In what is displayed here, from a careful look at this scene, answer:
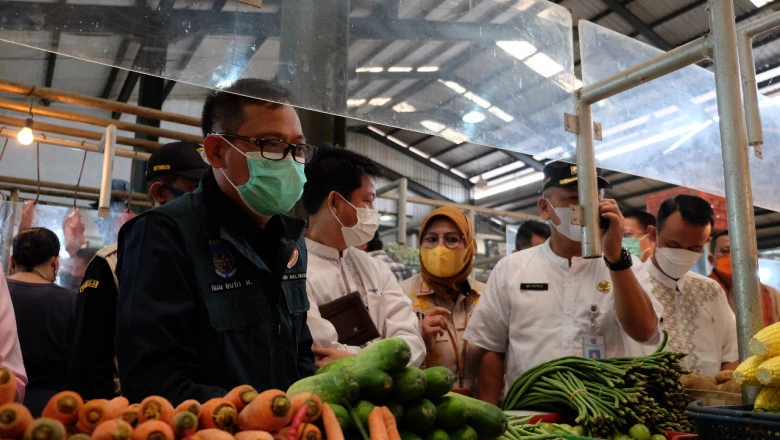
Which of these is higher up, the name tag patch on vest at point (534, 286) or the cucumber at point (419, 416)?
the name tag patch on vest at point (534, 286)

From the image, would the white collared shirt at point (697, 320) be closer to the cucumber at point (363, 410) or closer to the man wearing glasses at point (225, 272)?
the man wearing glasses at point (225, 272)

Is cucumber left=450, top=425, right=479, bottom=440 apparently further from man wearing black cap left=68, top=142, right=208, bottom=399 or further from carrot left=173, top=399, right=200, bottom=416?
man wearing black cap left=68, top=142, right=208, bottom=399

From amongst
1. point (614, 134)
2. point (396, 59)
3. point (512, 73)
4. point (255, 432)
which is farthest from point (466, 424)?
point (614, 134)

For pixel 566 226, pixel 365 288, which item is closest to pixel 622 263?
pixel 566 226

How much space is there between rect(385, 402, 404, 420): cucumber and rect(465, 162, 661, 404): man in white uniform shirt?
4.74 ft

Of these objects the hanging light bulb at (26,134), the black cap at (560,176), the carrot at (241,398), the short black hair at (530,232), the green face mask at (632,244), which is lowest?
the carrot at (241,398)

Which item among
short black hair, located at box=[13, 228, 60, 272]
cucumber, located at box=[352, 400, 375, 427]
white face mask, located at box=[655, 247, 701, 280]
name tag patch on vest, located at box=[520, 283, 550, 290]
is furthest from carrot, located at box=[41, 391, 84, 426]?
white face mask, located at box=[655, 247, 701, 280]

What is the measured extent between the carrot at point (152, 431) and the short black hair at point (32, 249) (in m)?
2.89

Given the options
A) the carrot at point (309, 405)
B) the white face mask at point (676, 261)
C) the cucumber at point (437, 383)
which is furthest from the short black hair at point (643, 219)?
the carrot at point (309, 405)

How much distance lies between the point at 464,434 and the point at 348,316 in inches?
48.6

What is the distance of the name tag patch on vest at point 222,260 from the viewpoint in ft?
5.69

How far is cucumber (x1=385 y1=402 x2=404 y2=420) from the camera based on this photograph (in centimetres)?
122

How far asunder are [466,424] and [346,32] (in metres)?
1.21

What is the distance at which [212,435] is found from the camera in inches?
36.4
